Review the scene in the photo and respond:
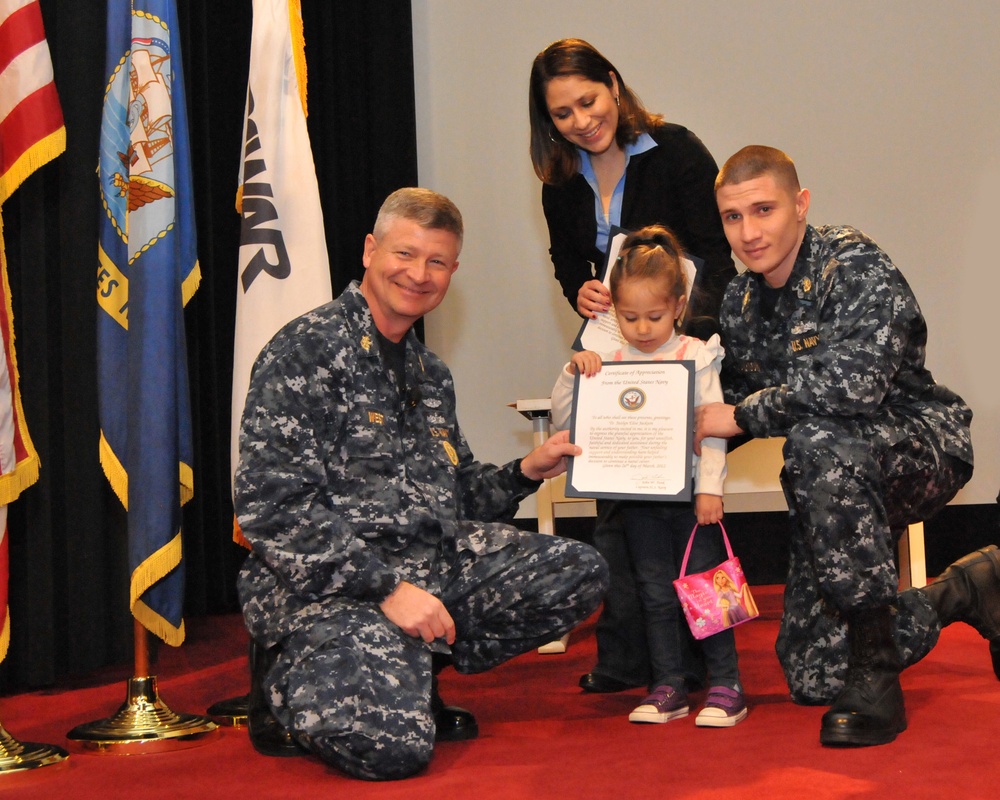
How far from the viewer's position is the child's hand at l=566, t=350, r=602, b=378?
2703mm

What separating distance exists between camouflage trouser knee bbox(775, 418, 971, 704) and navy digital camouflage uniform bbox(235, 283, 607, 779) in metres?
0.54

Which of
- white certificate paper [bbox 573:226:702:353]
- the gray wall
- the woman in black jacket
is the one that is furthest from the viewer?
the gray wall

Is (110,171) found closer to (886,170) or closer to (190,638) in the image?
(190,638)

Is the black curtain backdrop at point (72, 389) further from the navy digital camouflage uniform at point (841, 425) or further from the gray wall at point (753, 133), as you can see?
the navy digital camouflage uniform at point (841, 425)

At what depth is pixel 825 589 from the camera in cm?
238

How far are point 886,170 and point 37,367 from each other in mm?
3716

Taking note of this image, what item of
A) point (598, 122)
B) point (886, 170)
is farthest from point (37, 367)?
point (886, 170)

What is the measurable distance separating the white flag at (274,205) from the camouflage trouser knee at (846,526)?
1.58m

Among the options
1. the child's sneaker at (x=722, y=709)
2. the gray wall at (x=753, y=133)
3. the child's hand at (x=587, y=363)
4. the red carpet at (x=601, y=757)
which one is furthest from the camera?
the gray wall at (x=753, y=133)

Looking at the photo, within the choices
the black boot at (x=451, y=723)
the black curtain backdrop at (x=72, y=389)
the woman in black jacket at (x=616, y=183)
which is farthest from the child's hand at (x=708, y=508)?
the black curtain backdrop at (x=72, y=389)

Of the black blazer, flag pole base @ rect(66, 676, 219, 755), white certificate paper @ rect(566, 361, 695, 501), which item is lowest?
flag pole base @ rect(66, 676, 219, 755)

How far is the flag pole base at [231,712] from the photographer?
279cm

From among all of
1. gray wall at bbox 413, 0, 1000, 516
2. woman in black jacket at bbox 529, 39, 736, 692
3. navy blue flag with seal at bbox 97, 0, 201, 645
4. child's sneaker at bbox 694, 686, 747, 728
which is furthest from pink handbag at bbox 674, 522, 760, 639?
gray wall at bbox 413, 0, 1000, 516

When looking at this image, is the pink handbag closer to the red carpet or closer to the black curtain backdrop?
the red carpet
